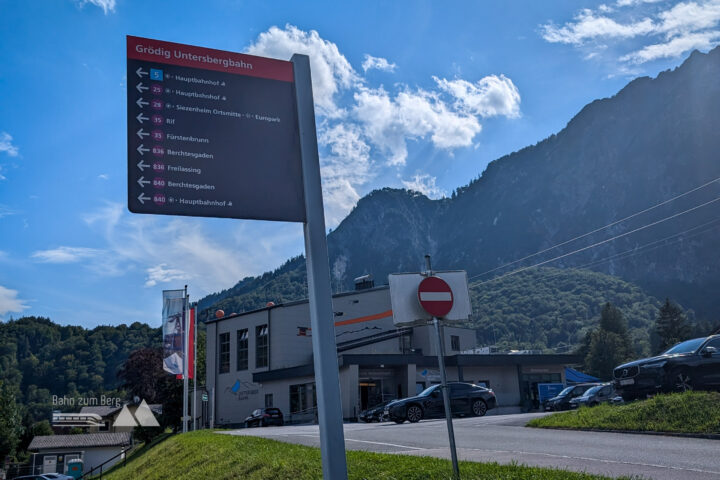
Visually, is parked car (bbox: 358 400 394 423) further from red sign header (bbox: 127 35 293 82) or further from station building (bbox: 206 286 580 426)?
red sign header (bbox: 127 35 293 82)

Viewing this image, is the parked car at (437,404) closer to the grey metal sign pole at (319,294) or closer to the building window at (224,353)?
the grey metal sign pole at (319,294)

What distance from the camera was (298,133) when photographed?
5.90 metres

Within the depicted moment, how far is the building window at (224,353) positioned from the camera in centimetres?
4975

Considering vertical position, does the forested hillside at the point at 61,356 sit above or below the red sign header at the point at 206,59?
above

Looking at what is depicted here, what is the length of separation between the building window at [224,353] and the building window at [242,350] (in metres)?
1.54

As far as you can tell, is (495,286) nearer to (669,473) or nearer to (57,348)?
(57,348)

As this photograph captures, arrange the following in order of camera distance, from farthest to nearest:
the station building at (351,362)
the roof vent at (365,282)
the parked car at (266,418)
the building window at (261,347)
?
1. the roof vent at (365,282)
2. the building window at (261,347)
3. the station building at (351,362)
4. the parked car at (266,418)

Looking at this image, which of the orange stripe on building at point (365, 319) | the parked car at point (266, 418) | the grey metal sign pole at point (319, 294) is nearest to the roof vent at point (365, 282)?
the orange stripe on building at point (365, 319)

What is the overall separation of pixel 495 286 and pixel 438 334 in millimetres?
150751

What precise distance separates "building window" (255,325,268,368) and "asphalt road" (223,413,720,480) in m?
32.3

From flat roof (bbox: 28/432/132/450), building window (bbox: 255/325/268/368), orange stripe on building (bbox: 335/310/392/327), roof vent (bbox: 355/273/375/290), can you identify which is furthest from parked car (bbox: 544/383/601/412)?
flat roof (bbox: 28/432/132/450)

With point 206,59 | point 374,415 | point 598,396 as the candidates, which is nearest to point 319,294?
point 206,59

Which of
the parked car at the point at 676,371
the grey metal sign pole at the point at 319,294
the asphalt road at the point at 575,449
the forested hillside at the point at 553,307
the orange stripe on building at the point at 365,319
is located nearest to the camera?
the grey metal sign pole at the point at 319,294

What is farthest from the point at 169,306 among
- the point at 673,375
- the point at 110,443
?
the point at 110,443
